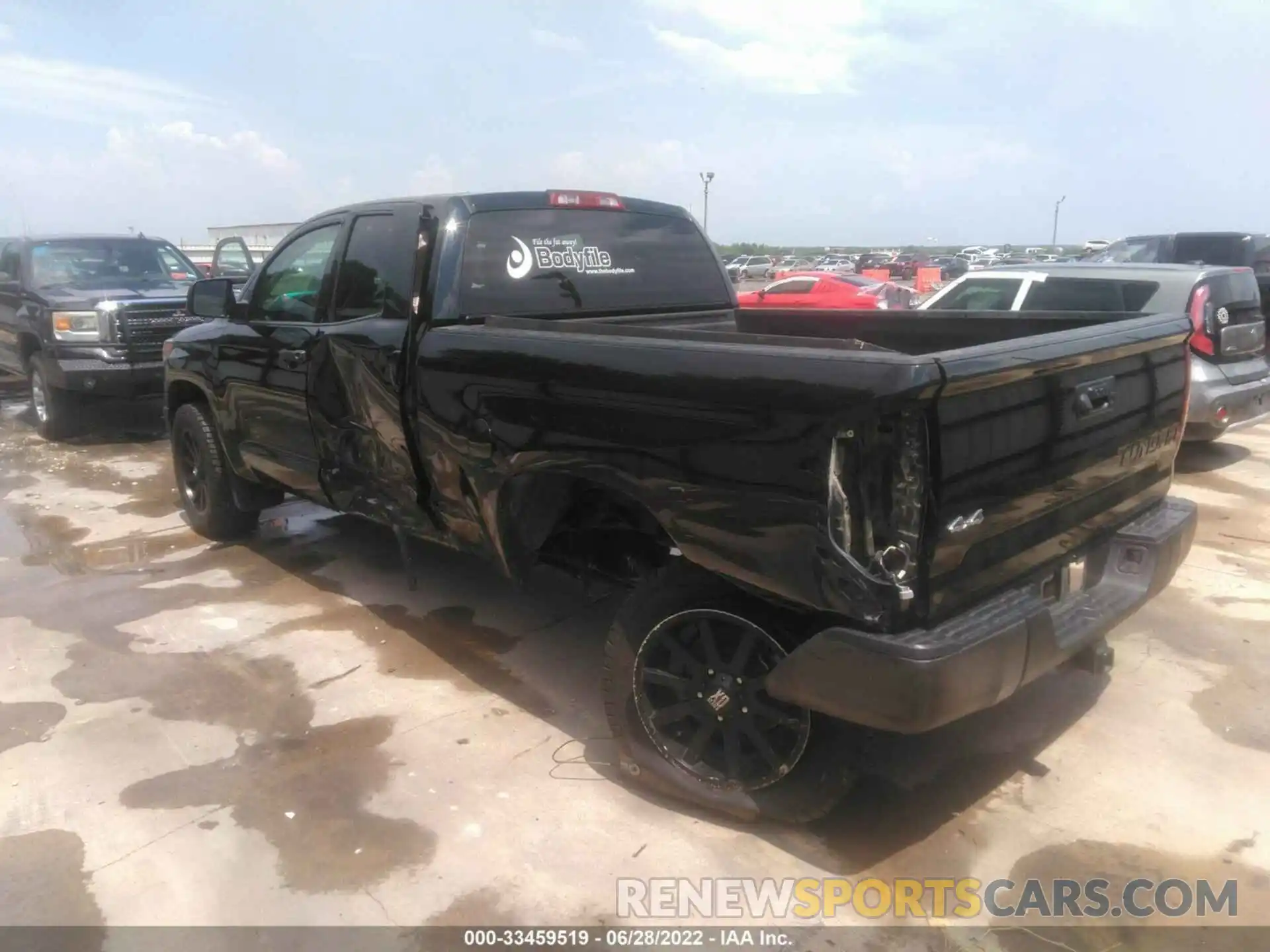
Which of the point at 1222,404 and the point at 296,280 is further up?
the point at 296,280

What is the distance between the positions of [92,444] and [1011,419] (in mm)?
9433

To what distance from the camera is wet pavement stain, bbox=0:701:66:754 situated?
380cm

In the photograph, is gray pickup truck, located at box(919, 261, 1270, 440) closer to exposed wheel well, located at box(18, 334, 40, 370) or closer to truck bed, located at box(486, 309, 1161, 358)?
truck bed, located at box(486, 309, 1161, 358)

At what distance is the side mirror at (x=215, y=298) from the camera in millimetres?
5359

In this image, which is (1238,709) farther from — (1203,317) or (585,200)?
(1203,317)

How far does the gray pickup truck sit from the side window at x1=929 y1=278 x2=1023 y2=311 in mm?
31

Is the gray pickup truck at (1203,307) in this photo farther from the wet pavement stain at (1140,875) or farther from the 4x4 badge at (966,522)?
the 4x4 badge at (966,522)

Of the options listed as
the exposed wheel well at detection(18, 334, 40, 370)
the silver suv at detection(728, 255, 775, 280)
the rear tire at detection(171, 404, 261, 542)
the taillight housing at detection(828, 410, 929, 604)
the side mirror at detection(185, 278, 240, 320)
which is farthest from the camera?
the silver suv at detection(728, 255, 775, 280)

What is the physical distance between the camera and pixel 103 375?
9.00m

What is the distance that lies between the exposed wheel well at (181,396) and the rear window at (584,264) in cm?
283

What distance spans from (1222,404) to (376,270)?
6122 millimetres

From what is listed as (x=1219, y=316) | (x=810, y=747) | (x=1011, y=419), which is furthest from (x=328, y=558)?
(x=1219, y=316)

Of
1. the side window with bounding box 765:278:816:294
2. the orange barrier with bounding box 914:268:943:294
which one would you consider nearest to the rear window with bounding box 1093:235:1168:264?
the side window with bounding box 765:278:816:294

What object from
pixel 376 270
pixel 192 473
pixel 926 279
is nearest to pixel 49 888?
pixel 376 270
